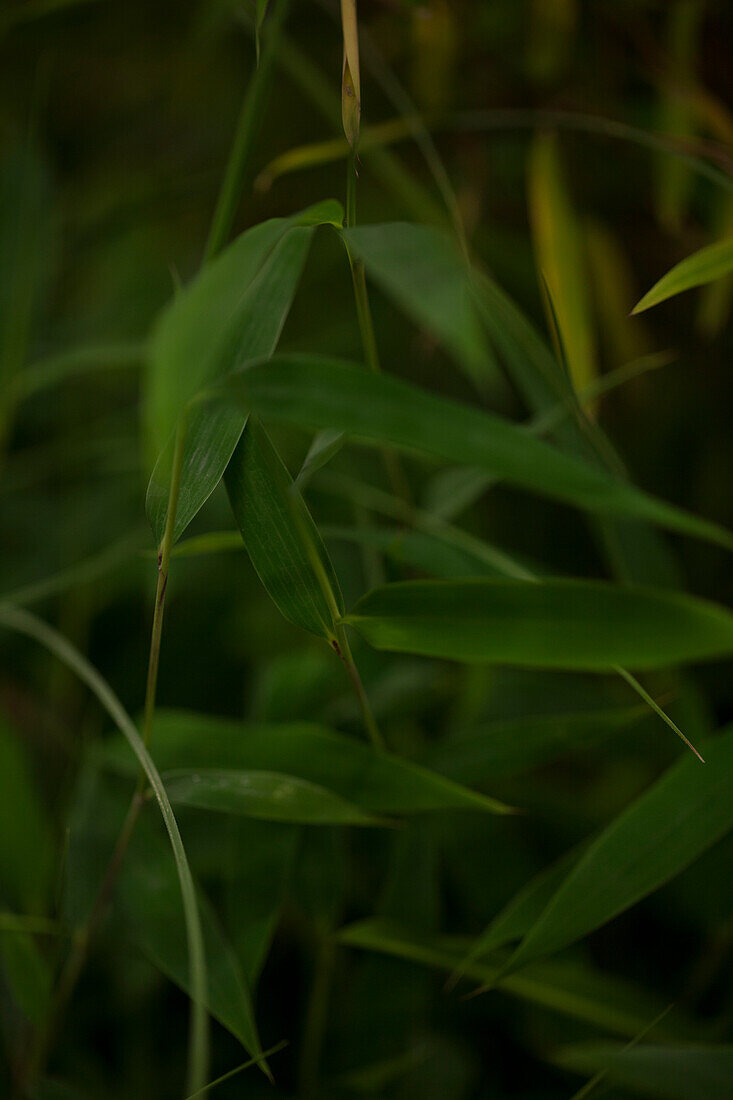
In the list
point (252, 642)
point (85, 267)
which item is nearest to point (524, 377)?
point (252, 642)

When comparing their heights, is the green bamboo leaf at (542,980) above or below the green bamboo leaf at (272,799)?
below

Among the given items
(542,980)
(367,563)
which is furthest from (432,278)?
(542,980)

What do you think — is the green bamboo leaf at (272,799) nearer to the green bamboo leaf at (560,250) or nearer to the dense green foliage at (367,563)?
the dense green foliage at (367,563)

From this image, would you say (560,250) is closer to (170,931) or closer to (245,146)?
(245,146)

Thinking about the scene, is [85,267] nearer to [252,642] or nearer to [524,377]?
[252,642]

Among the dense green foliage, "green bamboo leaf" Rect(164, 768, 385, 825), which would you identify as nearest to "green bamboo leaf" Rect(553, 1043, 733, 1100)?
the dense green foliage

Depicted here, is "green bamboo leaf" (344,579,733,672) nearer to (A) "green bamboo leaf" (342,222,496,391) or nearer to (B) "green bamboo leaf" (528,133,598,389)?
(A) "green bamboo leaf" (342,222,496,391)

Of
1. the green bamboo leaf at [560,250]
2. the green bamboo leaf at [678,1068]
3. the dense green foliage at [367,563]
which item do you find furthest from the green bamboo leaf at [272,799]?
the green bamboo leaf at [560,250]
